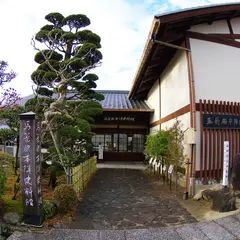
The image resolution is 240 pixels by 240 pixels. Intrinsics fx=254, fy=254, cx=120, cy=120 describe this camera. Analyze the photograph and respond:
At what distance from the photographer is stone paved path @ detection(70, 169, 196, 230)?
5.56 meters

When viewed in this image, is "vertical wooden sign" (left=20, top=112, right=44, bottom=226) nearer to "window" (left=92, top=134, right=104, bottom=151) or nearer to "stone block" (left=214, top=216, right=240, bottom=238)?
"stone block" (left=214, top=216, right=240, bottom=238)

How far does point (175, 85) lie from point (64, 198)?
640cm

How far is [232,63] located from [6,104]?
7.77m

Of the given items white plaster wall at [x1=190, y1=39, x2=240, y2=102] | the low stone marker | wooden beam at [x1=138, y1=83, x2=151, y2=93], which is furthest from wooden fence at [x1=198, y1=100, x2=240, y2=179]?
wooden beam at [x1=138, y1=83, x2=151, y2=93]

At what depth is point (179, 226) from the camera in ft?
17.1

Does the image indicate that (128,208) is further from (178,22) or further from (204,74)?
(178,22)

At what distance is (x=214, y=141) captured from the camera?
7.87 metres

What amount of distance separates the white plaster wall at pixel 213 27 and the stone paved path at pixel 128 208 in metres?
5.56

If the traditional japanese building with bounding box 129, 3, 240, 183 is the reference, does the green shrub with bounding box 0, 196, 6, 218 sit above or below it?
below

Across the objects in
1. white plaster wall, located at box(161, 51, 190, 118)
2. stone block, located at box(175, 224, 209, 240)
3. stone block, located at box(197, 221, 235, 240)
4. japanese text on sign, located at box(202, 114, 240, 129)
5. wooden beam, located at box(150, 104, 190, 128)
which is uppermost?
white plaster wall, located at box(161, 51, 190, 118)

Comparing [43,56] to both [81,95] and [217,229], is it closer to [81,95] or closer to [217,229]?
[81,95]

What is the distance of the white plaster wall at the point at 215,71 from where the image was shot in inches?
323

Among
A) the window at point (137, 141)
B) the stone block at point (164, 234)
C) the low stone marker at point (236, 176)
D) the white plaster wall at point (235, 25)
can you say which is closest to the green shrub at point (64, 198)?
the stone block at point (164, 234)

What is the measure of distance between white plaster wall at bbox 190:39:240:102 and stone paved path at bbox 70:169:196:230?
11.2 ft
